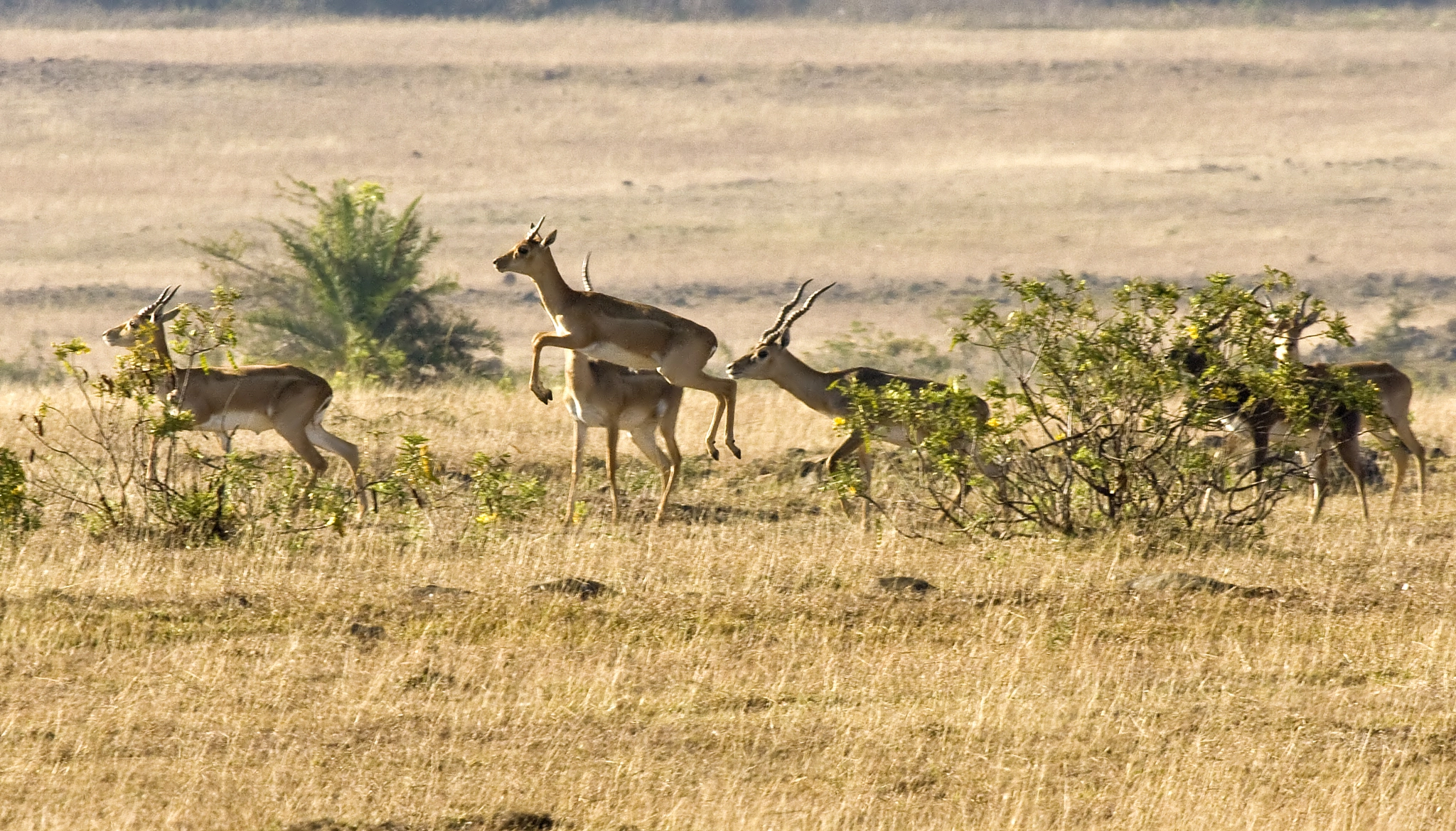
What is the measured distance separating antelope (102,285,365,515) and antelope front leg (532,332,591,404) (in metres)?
1.24

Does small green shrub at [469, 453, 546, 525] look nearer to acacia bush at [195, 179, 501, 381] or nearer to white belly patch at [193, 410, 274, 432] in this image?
white belly patch at [193, 410, 274, 432]

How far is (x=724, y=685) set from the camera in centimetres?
802

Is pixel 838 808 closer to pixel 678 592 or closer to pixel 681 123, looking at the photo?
pixel 678 592

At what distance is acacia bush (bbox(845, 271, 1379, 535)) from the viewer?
10.7m

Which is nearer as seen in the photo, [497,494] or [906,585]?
[906,585]

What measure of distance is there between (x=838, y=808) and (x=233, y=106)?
5129 centimetres

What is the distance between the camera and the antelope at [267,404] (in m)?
12.9

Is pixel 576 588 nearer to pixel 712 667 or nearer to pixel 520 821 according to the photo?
pixel 712 667

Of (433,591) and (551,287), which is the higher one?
(551,287)

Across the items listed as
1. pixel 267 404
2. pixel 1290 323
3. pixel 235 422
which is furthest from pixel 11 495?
pixel 1290 323

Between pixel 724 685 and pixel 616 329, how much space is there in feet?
18.1

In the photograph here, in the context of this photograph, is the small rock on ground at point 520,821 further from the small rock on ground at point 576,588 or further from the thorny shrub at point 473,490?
the thorny shrub at point 473,490

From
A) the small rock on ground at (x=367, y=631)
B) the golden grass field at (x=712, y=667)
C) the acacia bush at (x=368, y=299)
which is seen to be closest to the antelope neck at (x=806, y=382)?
the golden grass field at (x=712, y=667)

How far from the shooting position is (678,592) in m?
9.52
